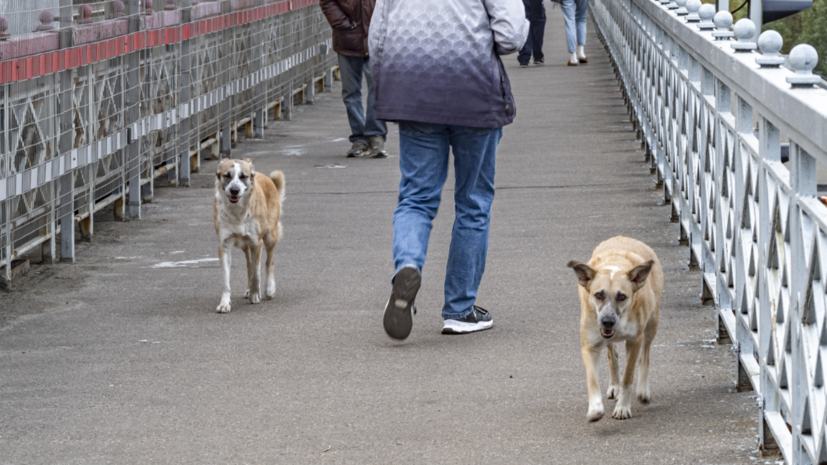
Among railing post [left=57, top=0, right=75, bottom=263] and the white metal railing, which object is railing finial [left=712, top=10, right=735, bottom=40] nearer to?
the white metal railing

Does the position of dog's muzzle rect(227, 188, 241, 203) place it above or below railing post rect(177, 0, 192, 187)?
below

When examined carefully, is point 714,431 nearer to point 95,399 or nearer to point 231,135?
point 95,399

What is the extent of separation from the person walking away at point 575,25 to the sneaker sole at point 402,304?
620 inches

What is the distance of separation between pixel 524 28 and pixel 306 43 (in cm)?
1067

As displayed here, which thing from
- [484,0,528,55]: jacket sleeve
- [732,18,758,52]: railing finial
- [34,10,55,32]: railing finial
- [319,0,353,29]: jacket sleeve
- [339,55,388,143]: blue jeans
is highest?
[319,0,353,29]: jacket sleeve

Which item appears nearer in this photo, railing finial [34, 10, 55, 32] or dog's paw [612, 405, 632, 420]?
dog's paw [612, 405, 632, 420]

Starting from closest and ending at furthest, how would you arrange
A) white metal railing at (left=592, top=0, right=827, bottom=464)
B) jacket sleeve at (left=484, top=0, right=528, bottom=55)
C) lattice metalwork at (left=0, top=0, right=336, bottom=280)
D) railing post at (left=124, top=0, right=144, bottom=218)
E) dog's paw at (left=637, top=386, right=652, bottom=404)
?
white metal railing at (left=592, top=0, right=827, bottom=464), dog's paw at (left=637, top=386, right=652, bottom=404), jacket sleeve at (left=484, top=0, right=528, bottom=55), lattice metalwork at (left=0, top=0, right=336, bottom=280), railing post at (left=124, top=0, right=144, bottom=218)

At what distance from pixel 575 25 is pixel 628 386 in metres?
17.6

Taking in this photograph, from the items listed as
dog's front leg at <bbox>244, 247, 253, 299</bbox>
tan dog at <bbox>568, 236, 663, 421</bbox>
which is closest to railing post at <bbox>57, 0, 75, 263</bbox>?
dog's front leg at <bbox>244, 247, 253, 299</bbox>

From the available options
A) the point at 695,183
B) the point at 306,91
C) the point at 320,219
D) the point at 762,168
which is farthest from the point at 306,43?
the point at 762,168

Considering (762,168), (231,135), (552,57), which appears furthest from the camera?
(552,57)

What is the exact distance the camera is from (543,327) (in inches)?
239

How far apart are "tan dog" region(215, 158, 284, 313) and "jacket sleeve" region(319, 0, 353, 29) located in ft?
16.9

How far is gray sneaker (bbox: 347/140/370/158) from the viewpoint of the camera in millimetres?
12398
